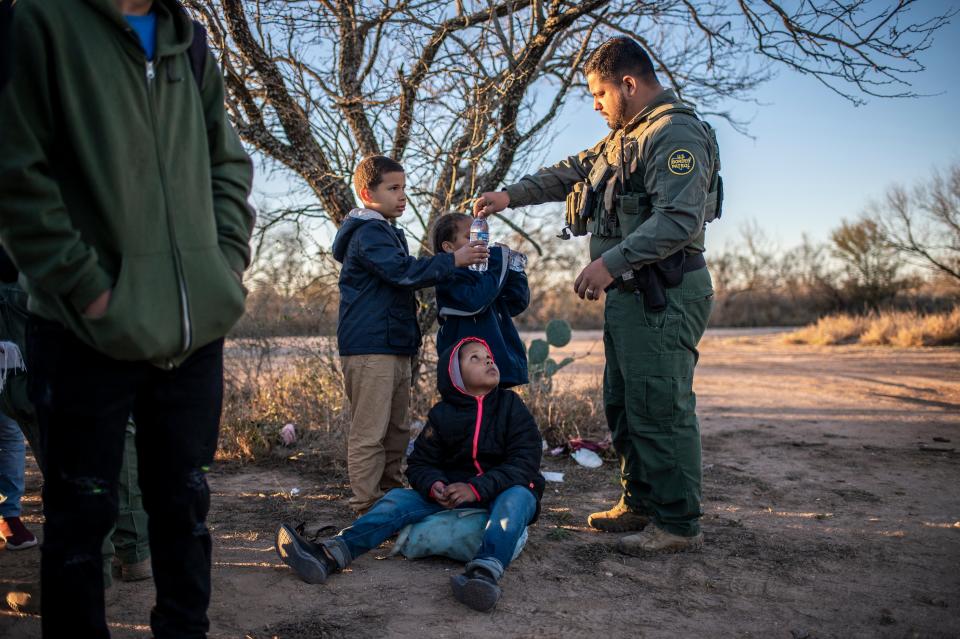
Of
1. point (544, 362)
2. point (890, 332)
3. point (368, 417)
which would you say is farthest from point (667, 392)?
point (890, 332)

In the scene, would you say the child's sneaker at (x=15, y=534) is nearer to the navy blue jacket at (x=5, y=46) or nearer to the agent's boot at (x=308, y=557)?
the agent's boot at (x=308, y=557)

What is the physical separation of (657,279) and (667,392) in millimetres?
550

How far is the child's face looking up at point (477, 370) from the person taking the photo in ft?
11.3

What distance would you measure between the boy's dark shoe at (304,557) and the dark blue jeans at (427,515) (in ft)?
0.48

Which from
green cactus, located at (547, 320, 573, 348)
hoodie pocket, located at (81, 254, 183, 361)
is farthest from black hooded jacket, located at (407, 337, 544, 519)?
green cactus, located at (547, 320, 573, 348)

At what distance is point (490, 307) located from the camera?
154 inches

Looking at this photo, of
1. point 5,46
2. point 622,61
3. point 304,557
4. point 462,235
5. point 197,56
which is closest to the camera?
point 5,46

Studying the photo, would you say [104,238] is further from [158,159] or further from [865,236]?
[865,236]

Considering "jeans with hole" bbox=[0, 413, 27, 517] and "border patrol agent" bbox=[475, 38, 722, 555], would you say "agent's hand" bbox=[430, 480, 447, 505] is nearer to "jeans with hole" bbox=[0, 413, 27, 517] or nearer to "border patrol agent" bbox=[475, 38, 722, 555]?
"border patrol agent" bbox=[475, 38, 722, 555]

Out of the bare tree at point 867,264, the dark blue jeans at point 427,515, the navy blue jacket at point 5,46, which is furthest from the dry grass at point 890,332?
the navy blue jacket at point 5,46

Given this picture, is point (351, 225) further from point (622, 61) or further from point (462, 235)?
point (622, 61)

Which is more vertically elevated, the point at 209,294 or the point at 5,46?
the point at 5,46

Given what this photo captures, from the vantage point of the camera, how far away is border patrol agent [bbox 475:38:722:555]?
326cm

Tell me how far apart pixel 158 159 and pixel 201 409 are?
27.1 inches
